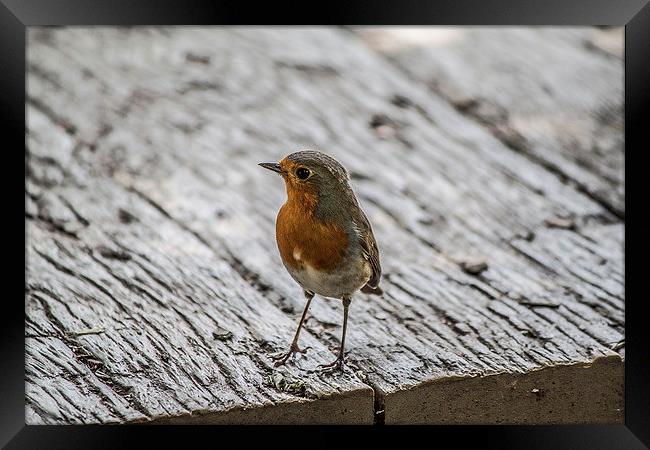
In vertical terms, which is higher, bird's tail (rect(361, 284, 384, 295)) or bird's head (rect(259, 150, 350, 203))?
bird's head (rect(259, 150, 350, 203))

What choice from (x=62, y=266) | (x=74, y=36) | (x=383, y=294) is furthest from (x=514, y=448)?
(x=74, y=36)

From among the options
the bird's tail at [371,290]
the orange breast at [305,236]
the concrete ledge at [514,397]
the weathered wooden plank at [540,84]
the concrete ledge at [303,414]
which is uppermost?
the weathered wooden plank at [540,84]

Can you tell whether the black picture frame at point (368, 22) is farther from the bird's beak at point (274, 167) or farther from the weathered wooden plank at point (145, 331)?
the bird's beak at point (274, 167)

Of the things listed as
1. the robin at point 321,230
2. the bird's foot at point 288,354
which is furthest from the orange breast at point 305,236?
the bird's foot at point 288,354

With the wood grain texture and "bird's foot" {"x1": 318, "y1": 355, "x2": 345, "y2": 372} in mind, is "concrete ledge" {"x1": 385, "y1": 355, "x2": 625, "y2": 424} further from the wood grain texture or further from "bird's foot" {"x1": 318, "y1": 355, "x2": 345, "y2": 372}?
"bird's foot" {"x1": 318, "y1": 355, "x2": 345, "y2": 372}

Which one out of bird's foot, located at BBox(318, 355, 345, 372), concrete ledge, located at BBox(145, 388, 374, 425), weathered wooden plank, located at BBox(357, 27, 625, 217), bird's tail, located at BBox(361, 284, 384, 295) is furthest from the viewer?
weathered wooden plank, located at BBox(357, 27, 625, 217)

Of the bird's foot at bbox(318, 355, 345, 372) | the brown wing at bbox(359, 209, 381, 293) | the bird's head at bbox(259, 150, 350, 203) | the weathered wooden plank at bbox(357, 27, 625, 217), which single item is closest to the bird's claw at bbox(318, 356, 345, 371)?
the bird's foot at bbox(318, 355, 345, 372)

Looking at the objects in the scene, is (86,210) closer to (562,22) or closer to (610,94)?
(562,22)
